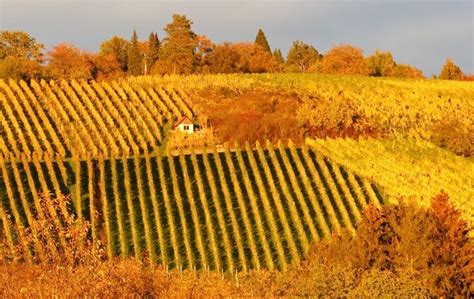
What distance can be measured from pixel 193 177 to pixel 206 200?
3.22 m

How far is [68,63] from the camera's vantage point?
107 meters

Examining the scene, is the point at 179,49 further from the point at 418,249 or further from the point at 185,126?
the point at 418,249

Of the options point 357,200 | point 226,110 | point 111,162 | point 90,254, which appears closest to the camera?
point 90,254

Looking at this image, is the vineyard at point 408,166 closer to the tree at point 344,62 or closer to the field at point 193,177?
the field at point 193,177

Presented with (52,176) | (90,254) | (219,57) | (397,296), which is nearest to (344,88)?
(219,57)

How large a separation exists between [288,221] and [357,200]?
5.08m

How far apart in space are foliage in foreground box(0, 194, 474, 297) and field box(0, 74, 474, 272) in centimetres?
451

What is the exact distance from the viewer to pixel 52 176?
43.2 metres

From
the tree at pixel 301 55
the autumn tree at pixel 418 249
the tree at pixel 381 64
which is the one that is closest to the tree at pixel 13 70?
the autumn tree at pixel 418 249

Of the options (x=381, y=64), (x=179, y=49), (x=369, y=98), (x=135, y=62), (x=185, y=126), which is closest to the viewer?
(x=185, y=126)

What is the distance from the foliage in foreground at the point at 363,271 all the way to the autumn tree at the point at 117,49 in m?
97.1

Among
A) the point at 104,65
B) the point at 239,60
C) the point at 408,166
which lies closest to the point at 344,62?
the point at 239,60

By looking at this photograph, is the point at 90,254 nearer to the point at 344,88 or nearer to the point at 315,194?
the point at 315,194

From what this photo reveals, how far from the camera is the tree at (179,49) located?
332 feet
